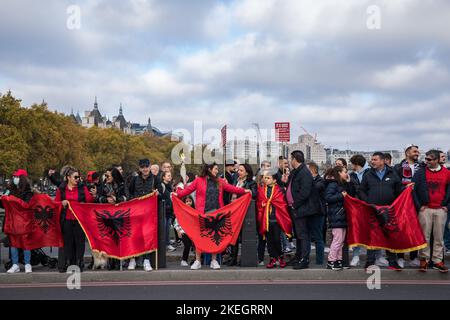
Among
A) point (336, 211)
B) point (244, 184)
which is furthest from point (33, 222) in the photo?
point (336, 211)

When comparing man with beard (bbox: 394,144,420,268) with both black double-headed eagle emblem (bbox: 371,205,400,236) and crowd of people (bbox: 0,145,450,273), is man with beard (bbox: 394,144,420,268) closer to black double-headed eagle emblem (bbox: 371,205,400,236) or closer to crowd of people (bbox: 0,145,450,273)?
crowd of people (bbox: 0,145,450,273)

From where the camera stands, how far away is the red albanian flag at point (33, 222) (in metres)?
11.0

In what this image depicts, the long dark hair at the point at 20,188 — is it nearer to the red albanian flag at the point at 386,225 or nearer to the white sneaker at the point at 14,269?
the white sneaker at the point at 14,269

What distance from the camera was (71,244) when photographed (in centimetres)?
1076

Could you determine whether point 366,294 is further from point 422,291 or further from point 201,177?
point 201,177

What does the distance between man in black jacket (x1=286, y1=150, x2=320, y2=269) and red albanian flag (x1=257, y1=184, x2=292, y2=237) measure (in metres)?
0.38

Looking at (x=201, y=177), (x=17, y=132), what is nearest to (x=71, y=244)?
(x=201, y=177)

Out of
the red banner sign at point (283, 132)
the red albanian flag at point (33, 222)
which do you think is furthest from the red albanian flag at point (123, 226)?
the red banner sign at point (283, 132)

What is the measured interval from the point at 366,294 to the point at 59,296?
4693 millimetres

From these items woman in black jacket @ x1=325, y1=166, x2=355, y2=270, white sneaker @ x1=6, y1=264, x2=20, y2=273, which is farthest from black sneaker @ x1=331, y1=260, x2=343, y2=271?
white sneaker @ x1=6, y1=264, x2=20, y2=273

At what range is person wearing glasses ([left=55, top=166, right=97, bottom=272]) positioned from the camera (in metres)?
10.7

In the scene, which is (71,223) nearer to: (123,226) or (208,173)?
(123,226)

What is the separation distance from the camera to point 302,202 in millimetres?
10547

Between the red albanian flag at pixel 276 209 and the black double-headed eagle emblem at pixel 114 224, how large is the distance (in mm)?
2595
